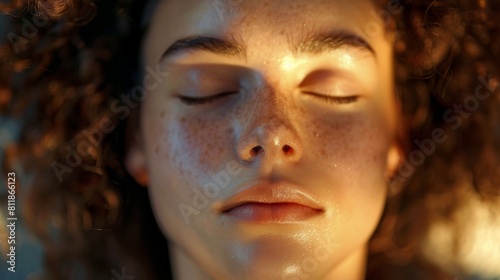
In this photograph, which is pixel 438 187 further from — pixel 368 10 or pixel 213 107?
pixel 213 107

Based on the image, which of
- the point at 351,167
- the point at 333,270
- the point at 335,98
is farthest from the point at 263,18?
Answer: the point at 333,270

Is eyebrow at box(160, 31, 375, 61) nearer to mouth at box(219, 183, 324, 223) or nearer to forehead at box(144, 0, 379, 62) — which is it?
forehead at box(144, 0, 379, 62)

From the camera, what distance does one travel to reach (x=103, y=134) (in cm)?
128

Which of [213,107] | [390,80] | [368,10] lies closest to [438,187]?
[390,80]

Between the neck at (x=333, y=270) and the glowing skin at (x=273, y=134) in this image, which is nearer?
the glowing skin at (x=273, y=134)

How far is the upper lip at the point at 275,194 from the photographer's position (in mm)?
1040

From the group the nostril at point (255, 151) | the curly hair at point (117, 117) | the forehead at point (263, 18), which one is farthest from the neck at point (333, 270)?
the forehead at point (263, 18)

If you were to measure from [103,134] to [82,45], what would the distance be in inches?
6.7

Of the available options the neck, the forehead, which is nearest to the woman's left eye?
the forehead

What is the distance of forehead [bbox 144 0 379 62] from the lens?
3.54 feet

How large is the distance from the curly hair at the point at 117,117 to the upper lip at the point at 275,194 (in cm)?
29

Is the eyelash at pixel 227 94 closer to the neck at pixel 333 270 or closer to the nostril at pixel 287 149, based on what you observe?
the nostril at pixel 287 149

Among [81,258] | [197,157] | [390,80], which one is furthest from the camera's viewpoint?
[81,258]

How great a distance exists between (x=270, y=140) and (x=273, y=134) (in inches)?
0.4
